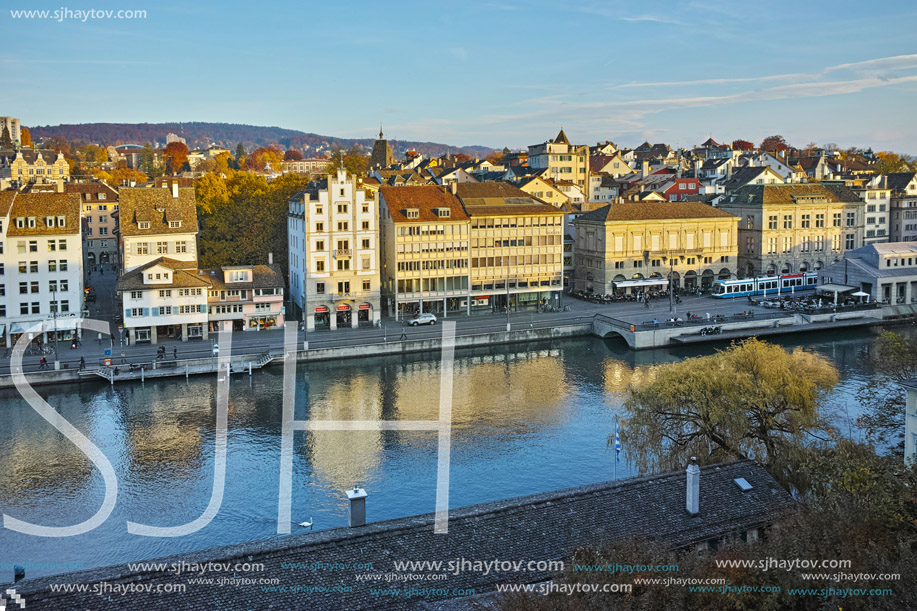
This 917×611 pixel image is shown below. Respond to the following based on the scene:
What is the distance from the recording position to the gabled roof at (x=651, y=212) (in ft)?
230

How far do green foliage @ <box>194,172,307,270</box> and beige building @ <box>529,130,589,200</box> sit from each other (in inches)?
1579

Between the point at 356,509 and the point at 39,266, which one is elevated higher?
the point at 39,266

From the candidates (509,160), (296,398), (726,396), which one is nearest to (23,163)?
(509,160)

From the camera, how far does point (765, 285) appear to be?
71.3 m

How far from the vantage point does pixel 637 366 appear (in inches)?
1998

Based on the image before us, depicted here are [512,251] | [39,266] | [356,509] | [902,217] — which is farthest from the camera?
[902,217]

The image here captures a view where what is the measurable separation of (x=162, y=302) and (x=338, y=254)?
37.5 ft

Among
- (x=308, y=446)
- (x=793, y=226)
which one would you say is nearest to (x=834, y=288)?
(x=793, y=226)

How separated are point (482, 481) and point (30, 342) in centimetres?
3184

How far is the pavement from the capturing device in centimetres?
4878

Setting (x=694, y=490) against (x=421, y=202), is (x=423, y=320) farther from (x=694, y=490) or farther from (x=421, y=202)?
(x=694, y=490)

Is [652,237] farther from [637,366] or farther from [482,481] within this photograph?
[482,481]

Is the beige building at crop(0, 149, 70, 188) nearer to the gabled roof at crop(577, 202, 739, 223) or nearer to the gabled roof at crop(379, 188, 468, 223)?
the gabled roof at crop(379, 188, 468, 223)

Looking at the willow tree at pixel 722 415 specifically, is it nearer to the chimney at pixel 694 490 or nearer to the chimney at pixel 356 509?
the chimney at pixel 694 490
